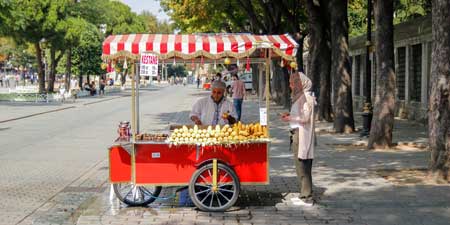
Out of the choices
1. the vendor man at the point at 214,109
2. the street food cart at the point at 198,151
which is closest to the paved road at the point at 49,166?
the street food cart at the point at 198,151

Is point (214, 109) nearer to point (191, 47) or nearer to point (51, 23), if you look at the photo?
point (191, 47)

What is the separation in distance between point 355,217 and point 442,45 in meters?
3.96

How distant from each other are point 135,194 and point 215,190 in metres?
1.30

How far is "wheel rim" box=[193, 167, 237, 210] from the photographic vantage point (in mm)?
8656

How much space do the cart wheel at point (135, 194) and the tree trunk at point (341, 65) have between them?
11.1 meters

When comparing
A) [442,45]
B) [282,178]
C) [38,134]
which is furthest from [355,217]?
[38,134]

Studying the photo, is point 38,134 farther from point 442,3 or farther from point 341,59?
point 442,3

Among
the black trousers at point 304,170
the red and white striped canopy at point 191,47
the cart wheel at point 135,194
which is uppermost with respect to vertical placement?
the red and white striped canopy at point 191,47

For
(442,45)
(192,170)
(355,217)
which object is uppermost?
(442,45)

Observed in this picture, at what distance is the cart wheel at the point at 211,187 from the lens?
28.2 ft

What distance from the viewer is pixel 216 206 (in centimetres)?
881

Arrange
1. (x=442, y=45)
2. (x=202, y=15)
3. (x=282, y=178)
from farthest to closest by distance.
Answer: (x=202, y=15), (x=282, y=178), (x=442, y=45)

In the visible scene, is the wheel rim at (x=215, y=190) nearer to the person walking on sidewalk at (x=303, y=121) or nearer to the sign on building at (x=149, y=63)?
the person walking on sidewalk at (x=303, y=121)

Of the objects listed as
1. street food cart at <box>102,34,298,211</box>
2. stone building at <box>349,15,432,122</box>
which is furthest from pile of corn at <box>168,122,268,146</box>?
stone building at <box>349,15,432,122</box>
